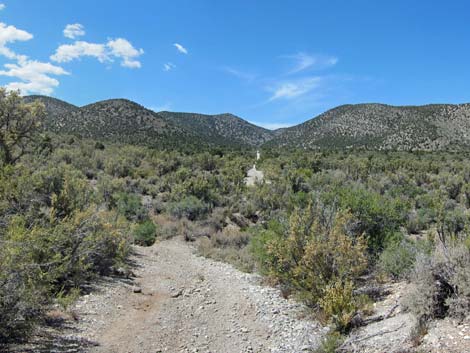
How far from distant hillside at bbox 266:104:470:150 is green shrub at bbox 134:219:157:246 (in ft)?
219

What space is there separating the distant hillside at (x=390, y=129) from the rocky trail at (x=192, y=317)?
69.7 m

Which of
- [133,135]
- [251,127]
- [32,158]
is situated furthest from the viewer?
[251,127]

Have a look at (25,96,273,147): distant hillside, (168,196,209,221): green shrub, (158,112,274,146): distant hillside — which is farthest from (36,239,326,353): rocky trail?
(158,112,274,146): distant hillside

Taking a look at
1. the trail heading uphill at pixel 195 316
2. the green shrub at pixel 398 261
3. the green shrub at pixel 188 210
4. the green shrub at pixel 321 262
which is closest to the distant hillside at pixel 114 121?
the green shrub at pixel 188 210

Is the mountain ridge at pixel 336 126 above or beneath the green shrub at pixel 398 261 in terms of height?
above

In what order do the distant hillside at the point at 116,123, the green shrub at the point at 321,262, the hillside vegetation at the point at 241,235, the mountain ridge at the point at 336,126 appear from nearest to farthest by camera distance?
the hillside vegetation at the point at 241,235, the green shrub at the point at 321,262, the distant hillside at the point at 116,123, the mountain ridge at the point at 336,126

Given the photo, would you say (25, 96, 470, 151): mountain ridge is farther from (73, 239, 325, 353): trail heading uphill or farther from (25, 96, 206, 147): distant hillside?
(73, 239, 325, 353): trail heading uphill

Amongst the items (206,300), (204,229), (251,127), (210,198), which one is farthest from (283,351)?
(251,127)

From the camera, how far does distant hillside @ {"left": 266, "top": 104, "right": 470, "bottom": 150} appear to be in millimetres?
76688

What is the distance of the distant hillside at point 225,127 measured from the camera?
124 metres

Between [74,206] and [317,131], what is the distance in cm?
9486

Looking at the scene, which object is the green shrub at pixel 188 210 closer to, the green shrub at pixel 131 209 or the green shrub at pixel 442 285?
the green shrub at pixel 131 209

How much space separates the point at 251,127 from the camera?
148m

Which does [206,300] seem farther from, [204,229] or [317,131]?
[317,131]
